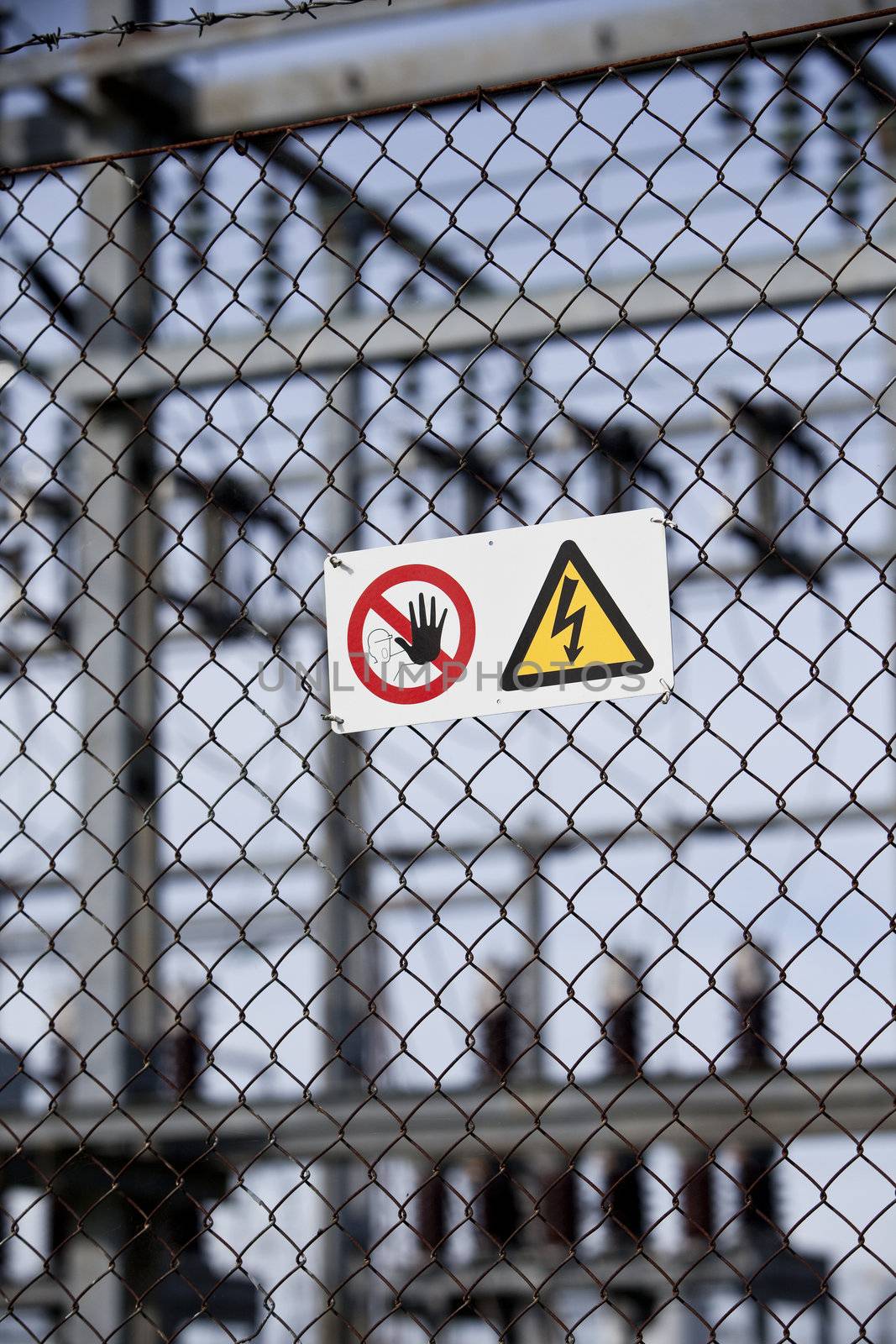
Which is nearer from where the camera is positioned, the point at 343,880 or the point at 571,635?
the point at 571,635

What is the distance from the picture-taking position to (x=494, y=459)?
718 cm

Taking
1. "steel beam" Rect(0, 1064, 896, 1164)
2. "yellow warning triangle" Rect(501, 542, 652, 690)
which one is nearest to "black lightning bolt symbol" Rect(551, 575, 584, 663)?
"yellow warning triangle" Rect(501, 542, 652, 690)

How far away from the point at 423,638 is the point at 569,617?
204 mm

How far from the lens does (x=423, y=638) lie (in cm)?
238

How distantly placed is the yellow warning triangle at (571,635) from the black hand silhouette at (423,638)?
109 millimetres

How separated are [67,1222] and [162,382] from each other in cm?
320

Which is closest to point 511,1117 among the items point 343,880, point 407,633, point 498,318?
point 343,880

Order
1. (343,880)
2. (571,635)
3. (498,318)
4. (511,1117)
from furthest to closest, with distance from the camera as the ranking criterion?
(343,880)
(511,1117)
(498,318)
(571,635)

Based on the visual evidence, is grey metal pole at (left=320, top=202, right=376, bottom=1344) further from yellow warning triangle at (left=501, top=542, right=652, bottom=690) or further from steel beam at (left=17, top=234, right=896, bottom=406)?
yellow warning triangle at (left=501, top=542, right=652, bottom=690)

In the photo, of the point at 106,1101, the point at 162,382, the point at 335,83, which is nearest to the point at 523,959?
the point at 106,1101

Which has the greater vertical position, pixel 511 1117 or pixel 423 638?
pixel 423 638

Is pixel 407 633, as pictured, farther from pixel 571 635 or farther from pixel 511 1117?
pixel 511 1117

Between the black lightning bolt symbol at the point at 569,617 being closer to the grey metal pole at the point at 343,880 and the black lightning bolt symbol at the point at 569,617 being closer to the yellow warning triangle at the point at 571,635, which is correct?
the yellow warning triangle at the point at 571,635

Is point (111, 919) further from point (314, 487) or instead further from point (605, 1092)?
point (314, 487)
